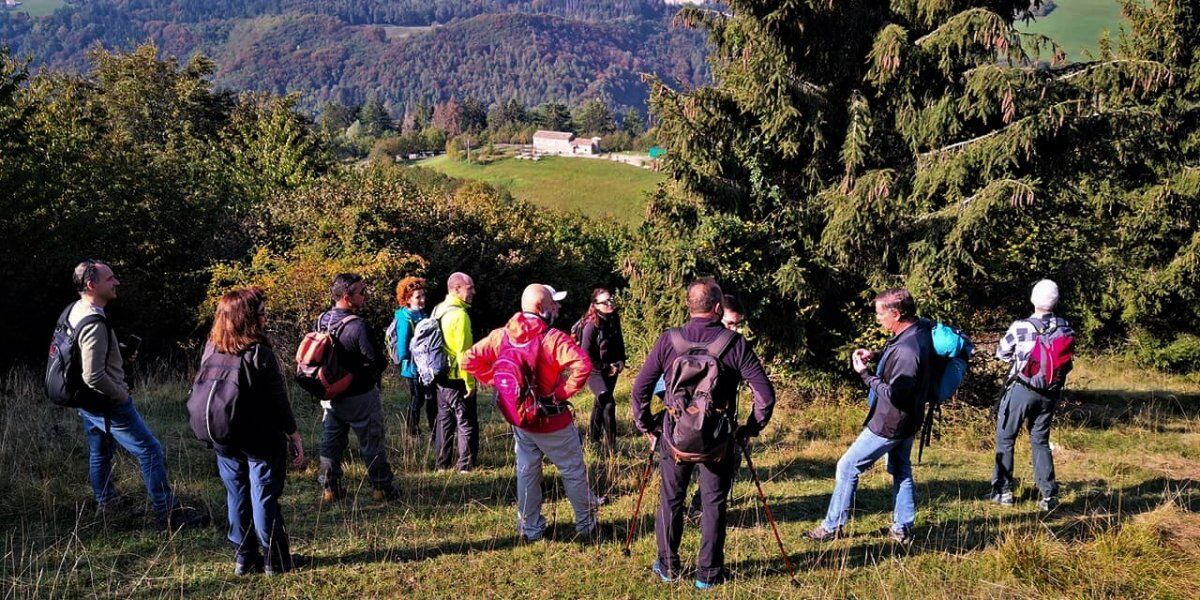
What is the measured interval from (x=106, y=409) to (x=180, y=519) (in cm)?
89

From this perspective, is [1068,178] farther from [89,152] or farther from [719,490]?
[89,152]

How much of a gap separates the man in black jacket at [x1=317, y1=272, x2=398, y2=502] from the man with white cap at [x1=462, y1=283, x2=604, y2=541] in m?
0.96

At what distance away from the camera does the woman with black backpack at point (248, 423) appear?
13.2 feet

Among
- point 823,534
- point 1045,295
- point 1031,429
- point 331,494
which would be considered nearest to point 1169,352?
point 1031,429

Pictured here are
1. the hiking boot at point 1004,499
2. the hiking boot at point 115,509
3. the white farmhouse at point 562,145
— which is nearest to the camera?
the hiking boot at point 115,509

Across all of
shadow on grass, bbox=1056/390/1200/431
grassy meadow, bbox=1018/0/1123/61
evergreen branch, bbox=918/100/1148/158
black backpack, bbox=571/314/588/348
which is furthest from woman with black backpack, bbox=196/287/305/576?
grassy meadow, bbox=1018/0/1123/61

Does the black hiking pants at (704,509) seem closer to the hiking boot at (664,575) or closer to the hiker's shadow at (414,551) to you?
the hiking boot at (664,575)

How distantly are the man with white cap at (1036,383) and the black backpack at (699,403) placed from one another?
9.04ft

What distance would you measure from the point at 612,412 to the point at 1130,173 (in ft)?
45.5

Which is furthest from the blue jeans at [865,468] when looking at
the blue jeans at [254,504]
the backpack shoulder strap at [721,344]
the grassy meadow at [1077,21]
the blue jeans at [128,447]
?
the grassy meadow at [1077,21]

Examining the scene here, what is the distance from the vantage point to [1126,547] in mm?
4652

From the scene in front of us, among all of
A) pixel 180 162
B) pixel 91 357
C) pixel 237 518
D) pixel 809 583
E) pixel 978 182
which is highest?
pixel 180 162

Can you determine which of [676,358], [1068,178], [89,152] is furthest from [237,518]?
[89,152]

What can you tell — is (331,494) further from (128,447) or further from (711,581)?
(711,581)
